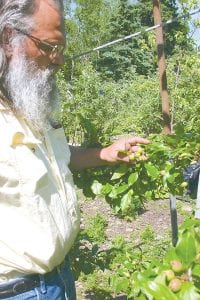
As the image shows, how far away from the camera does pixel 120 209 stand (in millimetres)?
2217

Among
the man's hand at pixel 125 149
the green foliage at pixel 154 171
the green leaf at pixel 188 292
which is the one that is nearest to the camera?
the green leaf at pixel 188 292

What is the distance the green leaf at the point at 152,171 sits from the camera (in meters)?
1.95

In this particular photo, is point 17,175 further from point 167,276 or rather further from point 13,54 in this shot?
point 167,276

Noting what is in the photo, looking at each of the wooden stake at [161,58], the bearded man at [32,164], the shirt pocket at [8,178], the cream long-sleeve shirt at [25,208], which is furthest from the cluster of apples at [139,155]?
the wooden stake at [161,58]

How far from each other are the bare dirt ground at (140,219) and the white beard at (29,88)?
3.36 m

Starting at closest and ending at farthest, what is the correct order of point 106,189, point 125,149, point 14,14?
point 14,14
point 125,149
point 106,189

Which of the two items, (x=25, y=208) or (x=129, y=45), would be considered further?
(x=129, y=45)

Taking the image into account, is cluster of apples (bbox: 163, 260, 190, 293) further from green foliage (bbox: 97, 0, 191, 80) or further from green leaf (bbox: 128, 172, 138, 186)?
green foliage (bbox: 97, 0, 191, 80)

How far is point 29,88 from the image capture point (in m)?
1.81

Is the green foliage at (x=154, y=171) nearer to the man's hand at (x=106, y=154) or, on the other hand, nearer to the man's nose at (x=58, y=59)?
the man's hand at (x=106, y=154)

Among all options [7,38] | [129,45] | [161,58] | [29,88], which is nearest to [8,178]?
[29,88]

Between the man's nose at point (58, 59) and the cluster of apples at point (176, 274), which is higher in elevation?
the man's nose at point (58, 59)

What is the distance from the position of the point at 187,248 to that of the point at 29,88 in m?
1.00

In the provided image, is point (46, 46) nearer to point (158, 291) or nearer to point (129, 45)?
point (158, 291)
